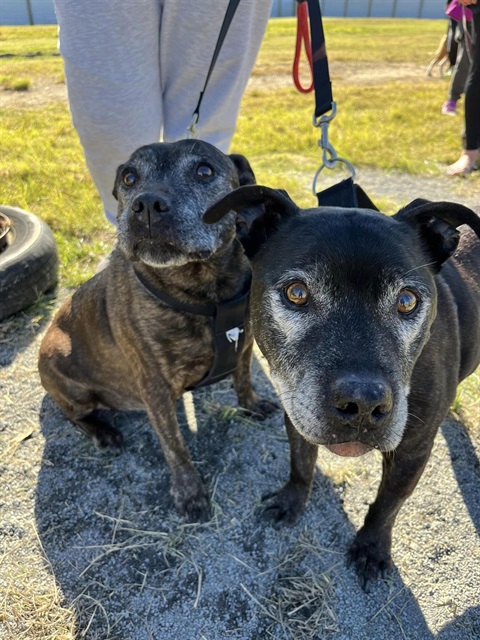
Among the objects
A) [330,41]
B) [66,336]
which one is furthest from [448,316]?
[330,41]

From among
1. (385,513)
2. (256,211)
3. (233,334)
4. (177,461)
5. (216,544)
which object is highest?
(256,211)

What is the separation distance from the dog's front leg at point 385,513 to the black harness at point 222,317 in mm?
1005

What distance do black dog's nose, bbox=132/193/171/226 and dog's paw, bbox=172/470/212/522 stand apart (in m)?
1.50

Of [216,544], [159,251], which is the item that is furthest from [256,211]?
[216,544]

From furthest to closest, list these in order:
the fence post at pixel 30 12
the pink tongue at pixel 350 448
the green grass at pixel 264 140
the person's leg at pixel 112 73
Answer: the fence post at pixel 30 12 → the green grass at pixel 264 140 → the person's leg at pixel 112 73 → the pink tongue at pixel 350 448

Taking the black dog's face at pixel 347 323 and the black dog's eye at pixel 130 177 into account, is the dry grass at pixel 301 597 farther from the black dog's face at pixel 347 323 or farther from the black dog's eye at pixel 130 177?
the black dog's eye at pixel 130 177

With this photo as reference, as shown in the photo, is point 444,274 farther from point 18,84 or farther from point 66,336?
point 18,84

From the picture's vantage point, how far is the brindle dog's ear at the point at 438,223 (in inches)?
80.8

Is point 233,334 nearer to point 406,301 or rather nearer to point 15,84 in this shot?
point 406,301

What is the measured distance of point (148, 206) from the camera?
2.63 metres

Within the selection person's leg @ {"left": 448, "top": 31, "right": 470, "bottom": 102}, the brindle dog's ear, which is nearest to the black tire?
the brindle dog's ear

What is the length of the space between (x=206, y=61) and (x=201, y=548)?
10.6 ft

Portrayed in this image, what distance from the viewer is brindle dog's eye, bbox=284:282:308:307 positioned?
1.97 metres

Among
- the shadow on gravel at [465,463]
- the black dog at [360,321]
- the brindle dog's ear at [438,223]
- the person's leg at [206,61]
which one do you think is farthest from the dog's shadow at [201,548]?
the person's leg at [206,61]
